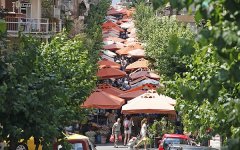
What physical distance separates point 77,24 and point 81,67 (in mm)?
24509

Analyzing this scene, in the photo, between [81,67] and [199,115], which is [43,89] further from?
[81,67]

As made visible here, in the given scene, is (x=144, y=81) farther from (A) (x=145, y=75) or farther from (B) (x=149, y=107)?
(B) (x=149, y=107)

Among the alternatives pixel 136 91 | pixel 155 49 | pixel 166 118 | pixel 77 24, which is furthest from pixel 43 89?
pixel 77 24

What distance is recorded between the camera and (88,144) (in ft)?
55.8

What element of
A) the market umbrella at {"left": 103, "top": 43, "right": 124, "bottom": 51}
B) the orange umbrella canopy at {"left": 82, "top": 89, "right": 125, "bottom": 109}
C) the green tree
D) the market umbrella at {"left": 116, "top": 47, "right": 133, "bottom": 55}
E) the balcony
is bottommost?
the market umbrella at {"left": 103, "top": 43, "right": 124, "bottom": 51}

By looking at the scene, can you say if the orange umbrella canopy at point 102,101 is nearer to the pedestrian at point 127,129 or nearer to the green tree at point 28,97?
the pedestrian at point 127,129

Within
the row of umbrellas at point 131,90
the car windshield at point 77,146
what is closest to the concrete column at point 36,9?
the row of umbrellas at point 131,90

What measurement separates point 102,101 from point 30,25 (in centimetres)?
628

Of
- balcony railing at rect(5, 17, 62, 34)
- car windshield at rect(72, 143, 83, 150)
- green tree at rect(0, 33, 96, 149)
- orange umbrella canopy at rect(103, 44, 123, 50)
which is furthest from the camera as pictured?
orange umbrella canopy at rect(103, 44, 123, 50)

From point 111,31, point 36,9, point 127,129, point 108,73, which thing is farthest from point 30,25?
point 111,31

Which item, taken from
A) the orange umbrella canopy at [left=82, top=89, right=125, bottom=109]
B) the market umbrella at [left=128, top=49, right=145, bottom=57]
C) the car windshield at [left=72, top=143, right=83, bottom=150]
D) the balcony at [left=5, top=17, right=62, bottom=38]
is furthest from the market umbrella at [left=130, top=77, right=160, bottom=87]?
the car windshield at [left=72, top=143, right=83, bottom=150]

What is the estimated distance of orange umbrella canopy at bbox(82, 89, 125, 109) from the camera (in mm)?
32750

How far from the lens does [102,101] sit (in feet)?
108

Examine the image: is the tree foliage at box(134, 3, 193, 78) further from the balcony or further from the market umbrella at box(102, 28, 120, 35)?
the market umbrella at box(102, 28, 120, 35)
